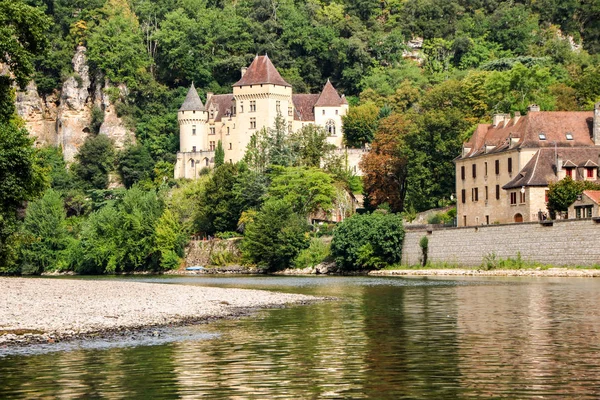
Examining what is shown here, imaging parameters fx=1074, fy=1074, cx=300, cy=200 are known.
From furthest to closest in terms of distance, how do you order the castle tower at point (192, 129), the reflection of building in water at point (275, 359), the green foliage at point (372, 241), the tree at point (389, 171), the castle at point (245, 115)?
the castle tower at point (192, 129), the castle at point (245, 115), the tree at point (389, 171), the green foliage at point (372, 241), the reflection of building in water at point (275, 359)

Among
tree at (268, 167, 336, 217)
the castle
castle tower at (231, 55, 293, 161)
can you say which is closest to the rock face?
the castle

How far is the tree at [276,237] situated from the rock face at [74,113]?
166ft

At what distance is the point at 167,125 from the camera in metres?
129

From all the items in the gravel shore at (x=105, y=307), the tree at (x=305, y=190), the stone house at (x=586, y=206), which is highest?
the tree at (x=305, y=190)

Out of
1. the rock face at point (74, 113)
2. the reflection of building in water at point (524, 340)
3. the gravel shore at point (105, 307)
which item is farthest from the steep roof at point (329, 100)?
the reflection of building in water at point (524, 340)

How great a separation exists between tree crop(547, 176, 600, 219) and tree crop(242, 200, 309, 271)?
21.9 meters

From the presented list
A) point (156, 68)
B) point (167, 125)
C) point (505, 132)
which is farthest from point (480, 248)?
point (156, 68)

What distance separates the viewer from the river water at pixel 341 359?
19906mm

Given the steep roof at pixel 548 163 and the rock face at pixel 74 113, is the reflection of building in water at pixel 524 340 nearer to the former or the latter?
the steep roof at pixel 548 163

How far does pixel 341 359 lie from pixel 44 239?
71113 mm

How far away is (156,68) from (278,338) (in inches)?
4580

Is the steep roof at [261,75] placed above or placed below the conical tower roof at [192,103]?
above

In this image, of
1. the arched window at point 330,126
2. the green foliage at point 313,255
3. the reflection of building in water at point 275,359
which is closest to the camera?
the reflection of building in water at point 275,359

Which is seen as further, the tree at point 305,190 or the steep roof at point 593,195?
the tree at point 305,190
